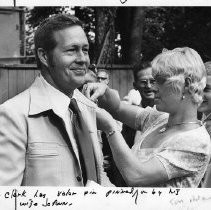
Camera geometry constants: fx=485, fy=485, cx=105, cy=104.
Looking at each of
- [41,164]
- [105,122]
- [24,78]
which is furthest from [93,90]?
[24,78]

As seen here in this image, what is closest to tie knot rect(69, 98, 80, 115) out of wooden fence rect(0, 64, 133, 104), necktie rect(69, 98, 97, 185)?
necktie rect(69, 98, 97, 185)

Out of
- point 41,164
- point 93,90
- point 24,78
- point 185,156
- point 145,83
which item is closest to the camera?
point 41,164

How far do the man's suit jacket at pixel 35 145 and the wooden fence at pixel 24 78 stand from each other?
278 cm

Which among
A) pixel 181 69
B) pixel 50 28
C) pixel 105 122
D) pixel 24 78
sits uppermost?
pixel 50 28

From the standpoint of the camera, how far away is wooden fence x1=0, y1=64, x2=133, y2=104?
4.48 metres

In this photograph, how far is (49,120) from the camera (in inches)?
56.2

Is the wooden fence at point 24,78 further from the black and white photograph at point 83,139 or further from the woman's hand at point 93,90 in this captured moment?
the black and white photograph at point 83,139

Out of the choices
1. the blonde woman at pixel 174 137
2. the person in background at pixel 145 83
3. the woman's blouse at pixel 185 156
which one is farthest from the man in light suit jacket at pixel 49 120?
the person in background at pixel 145 83

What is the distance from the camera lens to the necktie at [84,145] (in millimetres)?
1460

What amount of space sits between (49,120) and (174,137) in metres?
0.39

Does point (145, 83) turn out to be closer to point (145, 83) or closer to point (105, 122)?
point (145, 83)
